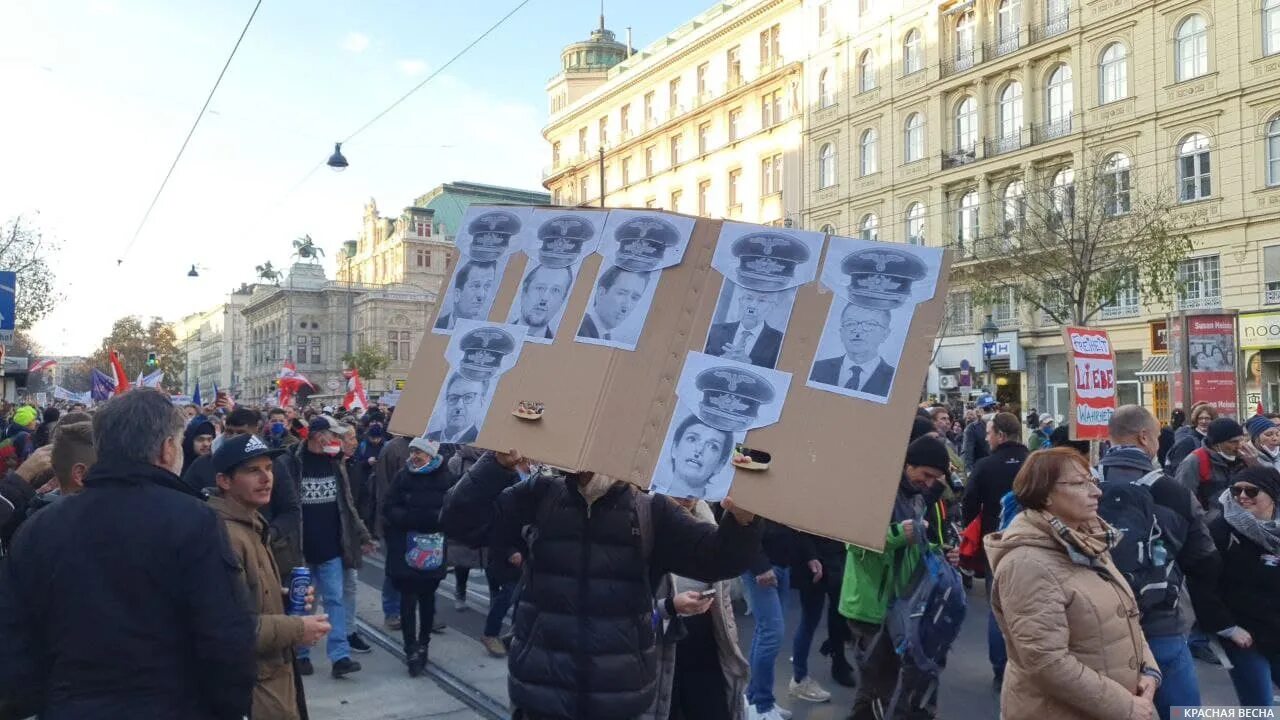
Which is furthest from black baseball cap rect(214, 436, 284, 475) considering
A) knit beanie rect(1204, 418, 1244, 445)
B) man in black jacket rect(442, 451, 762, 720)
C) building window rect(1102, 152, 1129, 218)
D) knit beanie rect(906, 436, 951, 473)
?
building window rect(1102, 152, 1129, 218)

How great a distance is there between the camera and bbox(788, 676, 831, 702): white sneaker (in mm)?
6898

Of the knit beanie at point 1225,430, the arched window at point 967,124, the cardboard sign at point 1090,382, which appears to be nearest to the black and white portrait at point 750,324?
the knit beanie at point 1225,430

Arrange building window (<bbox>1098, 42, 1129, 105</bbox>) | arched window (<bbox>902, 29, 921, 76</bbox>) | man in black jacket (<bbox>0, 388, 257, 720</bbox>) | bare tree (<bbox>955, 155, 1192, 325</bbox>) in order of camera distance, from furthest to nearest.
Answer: arched window (<bbox>902, 29, 921, 76</bbox>), building window (<bbox>1098, 42, 1129, 105</bbox>), bare tree (<bbox>955, 155, 1192, 325</bbox>), man in black jacket (<bbox>0, 388, 257, 720</bbox>)

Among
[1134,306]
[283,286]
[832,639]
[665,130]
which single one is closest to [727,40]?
[665,130]

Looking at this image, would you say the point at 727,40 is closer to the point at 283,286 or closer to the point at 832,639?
the point at 832,639

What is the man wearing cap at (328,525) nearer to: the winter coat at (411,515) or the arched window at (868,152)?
the winter coat at (411,515)

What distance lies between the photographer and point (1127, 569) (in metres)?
4.55

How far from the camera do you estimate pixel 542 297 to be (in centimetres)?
342

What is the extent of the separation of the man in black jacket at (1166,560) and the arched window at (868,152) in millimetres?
36282

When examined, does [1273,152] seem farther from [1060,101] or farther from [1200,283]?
[1060,101]

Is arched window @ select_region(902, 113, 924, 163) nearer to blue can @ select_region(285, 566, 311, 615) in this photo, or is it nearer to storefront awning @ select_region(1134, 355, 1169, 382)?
storefront awning @ select_region(1134, 355, 1169, 382)

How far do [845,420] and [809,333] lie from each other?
311mm

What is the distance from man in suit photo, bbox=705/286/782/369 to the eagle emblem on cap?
0.43ft

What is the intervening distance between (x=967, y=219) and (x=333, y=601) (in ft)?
108
